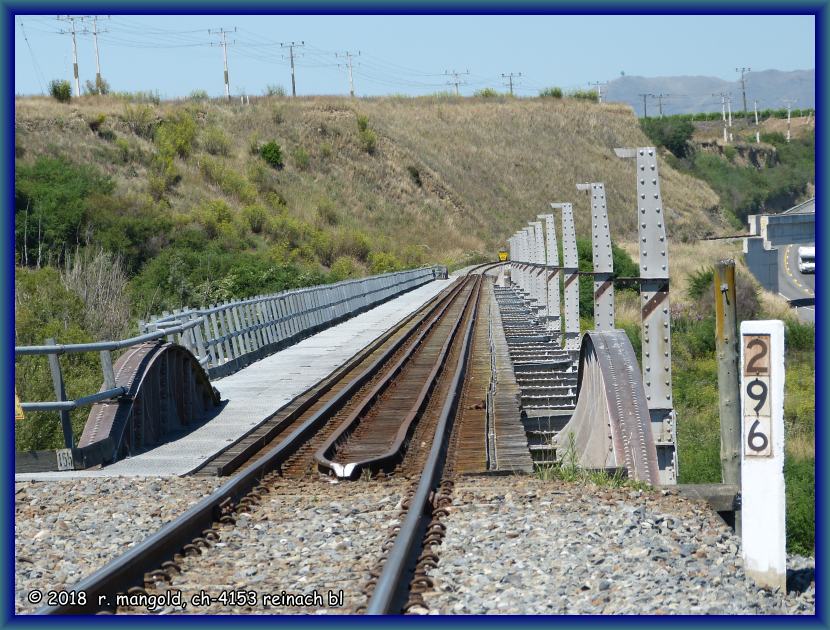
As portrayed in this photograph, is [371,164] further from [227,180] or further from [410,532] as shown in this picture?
[410,532]

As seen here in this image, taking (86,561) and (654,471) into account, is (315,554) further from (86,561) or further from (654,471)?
(654,471)

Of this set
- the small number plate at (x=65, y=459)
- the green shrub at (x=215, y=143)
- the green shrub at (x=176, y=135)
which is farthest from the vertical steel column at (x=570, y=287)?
the green shrub at (x=215, y=143)

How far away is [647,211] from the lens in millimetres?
13344

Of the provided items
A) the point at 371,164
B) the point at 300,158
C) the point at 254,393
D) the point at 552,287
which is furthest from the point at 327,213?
the point at 254,393

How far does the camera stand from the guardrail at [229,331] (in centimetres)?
1132

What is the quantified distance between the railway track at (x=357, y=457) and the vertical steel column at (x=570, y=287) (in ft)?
6.62

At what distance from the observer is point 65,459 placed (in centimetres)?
1145

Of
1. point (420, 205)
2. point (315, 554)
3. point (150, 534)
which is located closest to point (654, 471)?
point (315, 554)

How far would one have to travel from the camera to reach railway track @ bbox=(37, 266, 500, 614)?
703 centimetres

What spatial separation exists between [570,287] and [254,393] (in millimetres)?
7978

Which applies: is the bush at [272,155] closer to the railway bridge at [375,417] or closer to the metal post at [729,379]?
the railway bridge at [375,417]

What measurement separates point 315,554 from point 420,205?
101m

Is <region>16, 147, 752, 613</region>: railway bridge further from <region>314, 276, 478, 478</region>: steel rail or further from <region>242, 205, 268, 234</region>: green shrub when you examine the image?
<region>242, 205, 268, 234</region>: green shrub

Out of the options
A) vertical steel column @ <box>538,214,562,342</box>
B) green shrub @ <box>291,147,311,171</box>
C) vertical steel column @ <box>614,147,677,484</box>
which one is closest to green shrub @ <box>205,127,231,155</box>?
green shrub @ <box>291,147,311,171</box>
